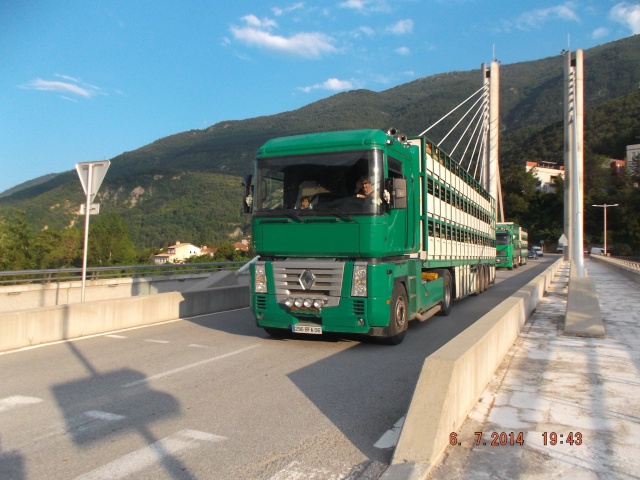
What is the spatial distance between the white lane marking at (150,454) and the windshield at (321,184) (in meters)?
4.28

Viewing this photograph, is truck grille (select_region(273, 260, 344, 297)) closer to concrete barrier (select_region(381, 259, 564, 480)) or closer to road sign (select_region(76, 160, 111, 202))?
concrete barrier (select_region(381, 259, 564, 480))

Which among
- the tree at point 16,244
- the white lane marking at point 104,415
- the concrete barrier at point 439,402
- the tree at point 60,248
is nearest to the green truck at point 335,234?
the concrete barrier at point 439,402

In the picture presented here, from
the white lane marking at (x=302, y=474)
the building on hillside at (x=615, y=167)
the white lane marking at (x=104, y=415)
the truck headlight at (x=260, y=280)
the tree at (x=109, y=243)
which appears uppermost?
the building on hillside at (x=615, y=167)

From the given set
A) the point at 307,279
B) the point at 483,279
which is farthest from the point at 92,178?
the point at 483,279

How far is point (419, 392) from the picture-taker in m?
4.07

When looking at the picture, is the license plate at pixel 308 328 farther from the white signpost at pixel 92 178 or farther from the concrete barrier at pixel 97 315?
the white signpost at pixel 92 178

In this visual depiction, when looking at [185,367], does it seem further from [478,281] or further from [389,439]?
[478,281]

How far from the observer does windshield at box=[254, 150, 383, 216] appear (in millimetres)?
8031

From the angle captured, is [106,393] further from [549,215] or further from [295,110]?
[295,110]

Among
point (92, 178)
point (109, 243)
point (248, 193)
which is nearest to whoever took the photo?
point (248, 193)

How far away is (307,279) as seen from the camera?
26.9ft

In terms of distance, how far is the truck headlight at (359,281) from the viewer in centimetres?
790

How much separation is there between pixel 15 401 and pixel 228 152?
128 m

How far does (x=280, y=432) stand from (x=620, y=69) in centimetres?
22237
